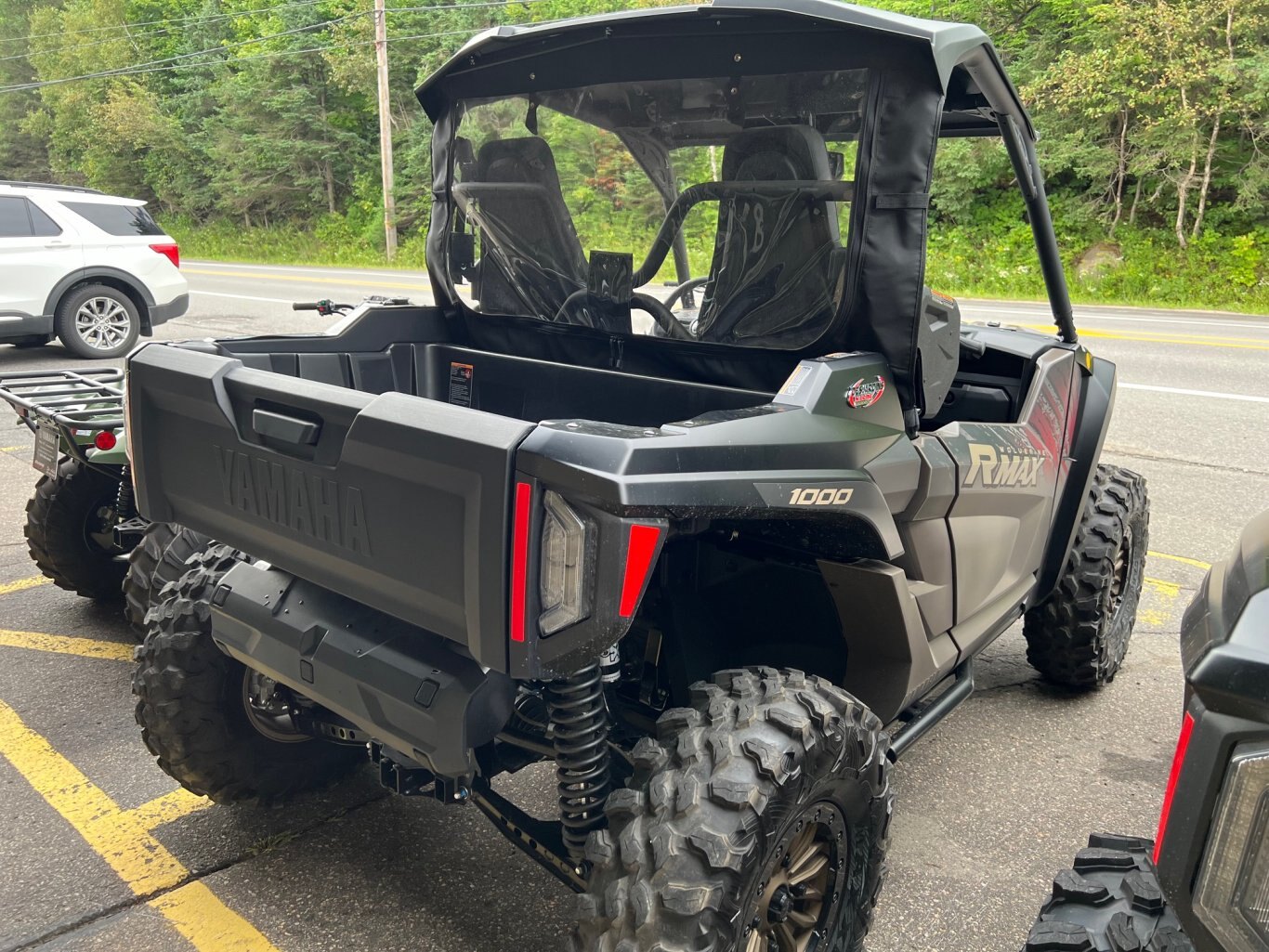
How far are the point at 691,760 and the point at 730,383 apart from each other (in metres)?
1.10

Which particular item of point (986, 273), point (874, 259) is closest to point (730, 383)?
point (874, 259)

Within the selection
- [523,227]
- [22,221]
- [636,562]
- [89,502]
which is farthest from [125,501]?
[22,221]

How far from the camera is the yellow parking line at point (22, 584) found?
502 centimetres

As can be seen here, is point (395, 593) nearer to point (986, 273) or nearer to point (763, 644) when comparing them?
point (763, 644)

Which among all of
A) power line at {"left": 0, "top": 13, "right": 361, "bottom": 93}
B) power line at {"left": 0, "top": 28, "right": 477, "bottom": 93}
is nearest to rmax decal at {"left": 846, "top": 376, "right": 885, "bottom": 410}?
power line at {"left": 0, "top": 28, "right": 477, "bottom": 93}

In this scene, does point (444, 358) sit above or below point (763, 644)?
above

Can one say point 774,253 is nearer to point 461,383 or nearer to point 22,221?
point 461,383

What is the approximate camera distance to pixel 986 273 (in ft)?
66.3

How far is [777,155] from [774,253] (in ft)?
0.78

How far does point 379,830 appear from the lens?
312 cm

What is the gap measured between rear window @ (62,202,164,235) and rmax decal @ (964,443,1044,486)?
417 inches

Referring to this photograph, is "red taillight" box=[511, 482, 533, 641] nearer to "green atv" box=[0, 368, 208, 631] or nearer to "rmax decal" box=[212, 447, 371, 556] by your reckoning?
"rmax decal" box=[212, 447, 371, 556]

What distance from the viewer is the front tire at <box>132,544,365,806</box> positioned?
9.20ft

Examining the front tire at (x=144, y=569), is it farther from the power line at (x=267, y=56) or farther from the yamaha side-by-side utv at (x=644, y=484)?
the power line at (x=267, y=56)
